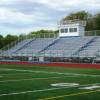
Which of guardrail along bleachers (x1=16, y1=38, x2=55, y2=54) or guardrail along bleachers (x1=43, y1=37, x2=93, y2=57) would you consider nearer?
guardrail along bleachers (x1=43, y1=37, x2=93, y2=57)

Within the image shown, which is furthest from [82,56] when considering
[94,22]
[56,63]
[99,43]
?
[94,22]

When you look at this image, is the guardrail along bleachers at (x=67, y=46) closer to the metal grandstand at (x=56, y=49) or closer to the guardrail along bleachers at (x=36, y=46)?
the metal grandstand at (x=56, y=49)

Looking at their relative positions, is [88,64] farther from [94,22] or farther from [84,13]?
[84,13]

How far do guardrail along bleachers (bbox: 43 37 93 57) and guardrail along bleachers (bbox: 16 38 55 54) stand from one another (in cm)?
155

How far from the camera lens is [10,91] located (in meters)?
12.6

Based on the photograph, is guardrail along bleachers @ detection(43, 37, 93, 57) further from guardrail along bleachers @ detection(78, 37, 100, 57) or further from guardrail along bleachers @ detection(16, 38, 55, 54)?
guardrail along bleachers @ detection(16, 38, 55, 54)

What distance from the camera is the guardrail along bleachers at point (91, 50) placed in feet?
137

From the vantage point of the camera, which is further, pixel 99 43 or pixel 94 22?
pixel 94 22

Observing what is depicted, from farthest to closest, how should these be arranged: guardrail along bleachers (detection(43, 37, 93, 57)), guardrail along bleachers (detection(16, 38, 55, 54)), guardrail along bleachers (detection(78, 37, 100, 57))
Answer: guardrail along bleachers (detection(16, 38, 55, 54)) < guardrail along bleachers (detection(43, 37, 93, 57)) < guardrail along bleachers (detection(78, 37, 100, 57))

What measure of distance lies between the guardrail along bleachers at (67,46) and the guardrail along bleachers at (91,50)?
104 cm

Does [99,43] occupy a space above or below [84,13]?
below

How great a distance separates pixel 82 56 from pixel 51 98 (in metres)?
29.8

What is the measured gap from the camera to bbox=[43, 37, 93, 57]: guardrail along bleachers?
4528 cm

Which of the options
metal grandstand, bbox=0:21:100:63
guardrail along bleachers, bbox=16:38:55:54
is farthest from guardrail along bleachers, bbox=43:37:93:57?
guardrail along bleachers, bbox=16:38:55:54
